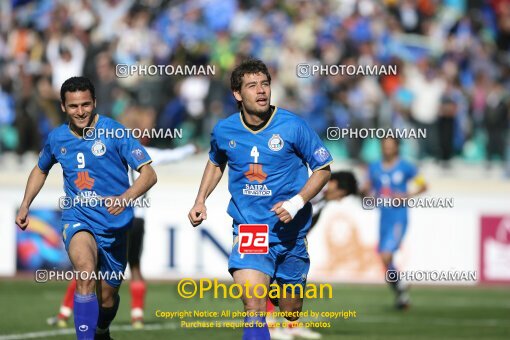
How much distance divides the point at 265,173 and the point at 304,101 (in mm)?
12723

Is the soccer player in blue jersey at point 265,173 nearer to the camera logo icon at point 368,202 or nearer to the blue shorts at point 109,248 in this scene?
the blue shorts at point 109,248

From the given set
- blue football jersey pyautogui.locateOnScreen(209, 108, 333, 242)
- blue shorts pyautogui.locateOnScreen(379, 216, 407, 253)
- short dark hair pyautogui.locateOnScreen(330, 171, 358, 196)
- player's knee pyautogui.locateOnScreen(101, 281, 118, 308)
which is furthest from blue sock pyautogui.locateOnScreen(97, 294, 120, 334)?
blue shorts pyautogui.locateOnScreen(379, 216, 407, 253)

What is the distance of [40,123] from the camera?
2252 centimetres

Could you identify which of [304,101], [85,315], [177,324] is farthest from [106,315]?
[304,101]

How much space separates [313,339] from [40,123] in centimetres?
1062

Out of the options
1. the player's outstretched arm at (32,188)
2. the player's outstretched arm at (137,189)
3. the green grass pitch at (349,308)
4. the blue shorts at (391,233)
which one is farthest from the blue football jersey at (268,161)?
the blue shorts at (391,233)

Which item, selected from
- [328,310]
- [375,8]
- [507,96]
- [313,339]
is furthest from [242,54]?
[313,339]

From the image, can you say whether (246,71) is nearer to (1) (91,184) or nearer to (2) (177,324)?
(1) (91,184)

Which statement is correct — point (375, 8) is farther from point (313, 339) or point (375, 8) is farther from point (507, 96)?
point (313, 339)

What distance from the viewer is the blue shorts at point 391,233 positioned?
728 inches

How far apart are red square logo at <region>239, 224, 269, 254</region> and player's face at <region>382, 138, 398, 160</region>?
28.4ft

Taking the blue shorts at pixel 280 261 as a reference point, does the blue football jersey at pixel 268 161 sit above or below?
above

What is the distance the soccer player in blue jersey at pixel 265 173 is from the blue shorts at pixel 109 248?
3.52 ft

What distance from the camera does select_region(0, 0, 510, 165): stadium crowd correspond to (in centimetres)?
2230
